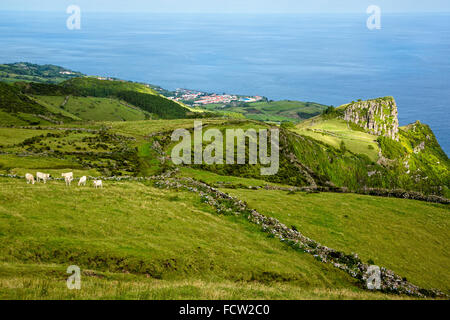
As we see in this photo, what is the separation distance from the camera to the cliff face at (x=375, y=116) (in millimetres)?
154875

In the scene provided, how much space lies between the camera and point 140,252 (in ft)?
60.6

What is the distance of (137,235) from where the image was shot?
20.9 m

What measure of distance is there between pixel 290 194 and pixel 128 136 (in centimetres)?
5318

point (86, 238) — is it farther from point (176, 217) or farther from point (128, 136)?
point (128, 136)

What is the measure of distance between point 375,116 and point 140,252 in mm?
163935

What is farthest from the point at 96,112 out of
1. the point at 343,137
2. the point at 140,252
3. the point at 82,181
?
the point at 140,252

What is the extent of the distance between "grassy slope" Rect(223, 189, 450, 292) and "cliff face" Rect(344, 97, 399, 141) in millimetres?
124609

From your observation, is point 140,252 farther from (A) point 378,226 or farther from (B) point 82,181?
(A) point 378,226

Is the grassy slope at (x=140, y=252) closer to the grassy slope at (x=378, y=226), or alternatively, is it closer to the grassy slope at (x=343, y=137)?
the grassy slope at (x=378, y=226)

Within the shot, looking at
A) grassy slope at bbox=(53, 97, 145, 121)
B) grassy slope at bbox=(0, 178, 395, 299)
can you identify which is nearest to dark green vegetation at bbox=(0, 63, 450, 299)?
grassy slope at bbox=(0, 178, 395, 299)
